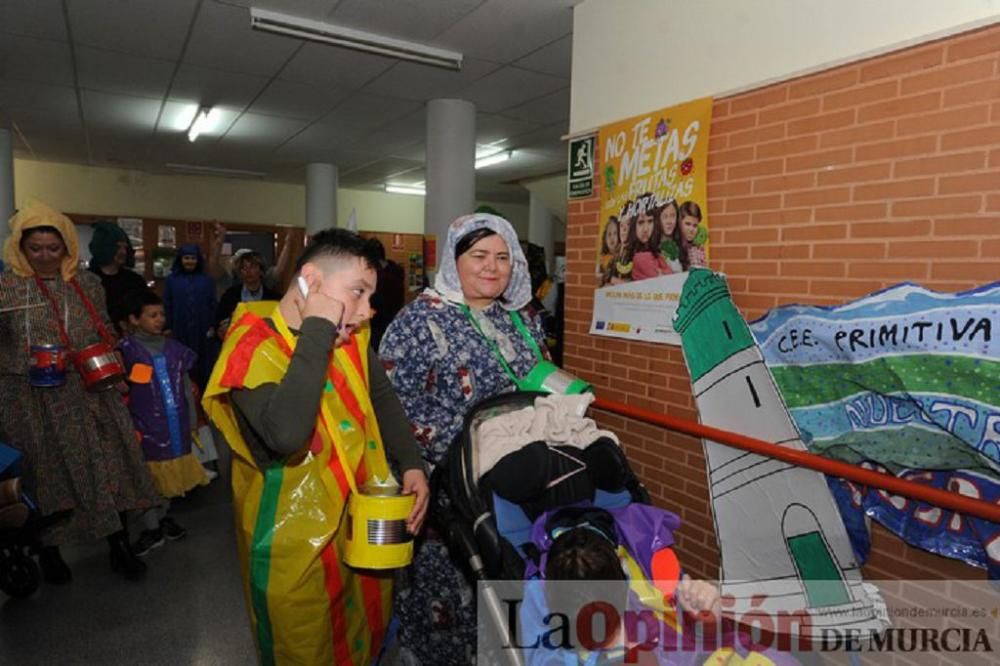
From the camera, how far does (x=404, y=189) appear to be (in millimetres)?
10539

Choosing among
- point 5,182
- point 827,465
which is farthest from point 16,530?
point 5,182

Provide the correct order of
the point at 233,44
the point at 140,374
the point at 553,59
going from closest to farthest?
the point at 140,374, the point at 233,44, the point at 553,59

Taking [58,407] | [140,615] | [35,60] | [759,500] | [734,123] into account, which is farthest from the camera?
[35,60]

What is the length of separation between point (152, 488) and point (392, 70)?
3.26 m

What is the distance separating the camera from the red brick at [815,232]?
2.16m

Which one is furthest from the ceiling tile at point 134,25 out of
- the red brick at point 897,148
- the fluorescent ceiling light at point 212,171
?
the fluorescent ceiling light at point 212,171

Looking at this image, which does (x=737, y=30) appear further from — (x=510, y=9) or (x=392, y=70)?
(x=392, y=70)

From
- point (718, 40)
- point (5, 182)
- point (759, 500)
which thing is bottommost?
point (759, 500)

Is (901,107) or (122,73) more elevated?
(122,73)

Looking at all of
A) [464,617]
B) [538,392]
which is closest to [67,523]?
[464,617]

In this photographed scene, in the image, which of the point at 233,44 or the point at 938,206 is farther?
the point at 233,44

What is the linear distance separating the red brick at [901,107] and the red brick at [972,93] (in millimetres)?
30

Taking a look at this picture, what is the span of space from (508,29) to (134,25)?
7.68ft

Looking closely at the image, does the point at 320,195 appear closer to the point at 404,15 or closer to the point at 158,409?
the point at 404,15
